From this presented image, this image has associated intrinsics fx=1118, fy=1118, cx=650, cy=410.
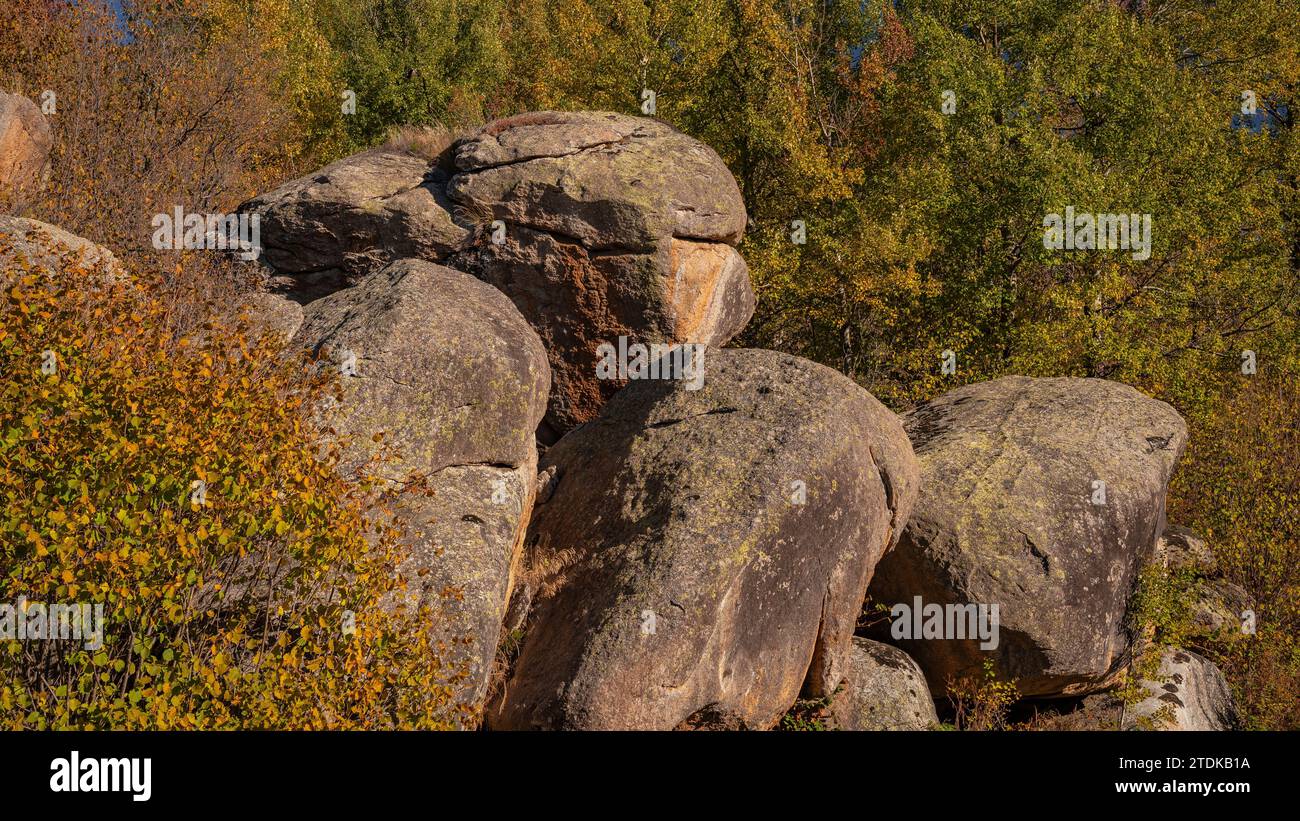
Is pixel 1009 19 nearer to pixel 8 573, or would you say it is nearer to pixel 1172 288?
pixel 1172 288

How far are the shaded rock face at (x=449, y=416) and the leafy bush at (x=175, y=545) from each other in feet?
5.05

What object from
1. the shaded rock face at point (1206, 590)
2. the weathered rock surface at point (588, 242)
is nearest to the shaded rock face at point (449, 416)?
the weathered rock surface at point (588, 242)

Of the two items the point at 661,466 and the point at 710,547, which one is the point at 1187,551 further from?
the point at 710,547

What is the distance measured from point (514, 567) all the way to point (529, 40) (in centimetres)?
4916

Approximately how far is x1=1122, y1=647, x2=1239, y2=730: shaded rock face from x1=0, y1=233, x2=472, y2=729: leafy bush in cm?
1613

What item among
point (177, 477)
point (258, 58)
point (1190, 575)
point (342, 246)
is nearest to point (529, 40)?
point (258, 58)

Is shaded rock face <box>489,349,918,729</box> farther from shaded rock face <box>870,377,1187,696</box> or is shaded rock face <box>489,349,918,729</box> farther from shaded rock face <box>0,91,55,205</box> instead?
shaded rock face <box>0,91,55,205</box>

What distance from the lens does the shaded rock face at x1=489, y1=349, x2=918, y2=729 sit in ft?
51.9

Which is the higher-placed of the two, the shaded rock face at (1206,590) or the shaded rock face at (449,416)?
the shaded rock face at (449,416)

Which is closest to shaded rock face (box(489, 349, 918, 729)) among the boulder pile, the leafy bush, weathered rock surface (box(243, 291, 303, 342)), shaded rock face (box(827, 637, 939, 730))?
the boulder pile

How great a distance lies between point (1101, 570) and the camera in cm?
2144

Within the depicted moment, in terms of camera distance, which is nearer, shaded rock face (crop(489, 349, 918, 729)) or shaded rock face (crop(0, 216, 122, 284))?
shaded rock face (crop(0, 216, 122, 284))

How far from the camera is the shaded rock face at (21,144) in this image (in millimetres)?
25891

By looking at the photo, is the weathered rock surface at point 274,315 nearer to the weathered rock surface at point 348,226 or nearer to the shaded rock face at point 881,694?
the weathered rock surface at point 348,226
